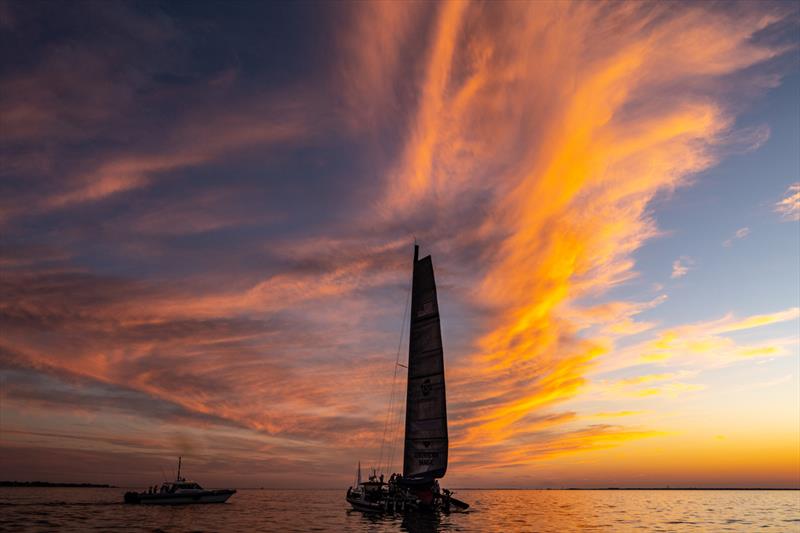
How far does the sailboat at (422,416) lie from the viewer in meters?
58.8

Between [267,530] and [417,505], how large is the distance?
50.4 ft

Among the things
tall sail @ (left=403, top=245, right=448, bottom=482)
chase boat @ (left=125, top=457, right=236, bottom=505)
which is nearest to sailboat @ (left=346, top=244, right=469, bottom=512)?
tall sail @ (left=403, top=245, right=448, bottom=482)

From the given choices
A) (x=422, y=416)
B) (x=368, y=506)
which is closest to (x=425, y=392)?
(x=422, y=416)

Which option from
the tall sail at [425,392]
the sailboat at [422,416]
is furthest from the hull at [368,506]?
the tall sail at [425,392]

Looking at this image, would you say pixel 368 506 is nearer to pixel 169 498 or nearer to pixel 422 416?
pixel 422 416

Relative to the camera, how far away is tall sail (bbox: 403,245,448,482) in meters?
58.6

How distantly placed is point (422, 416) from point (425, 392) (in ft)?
8.00

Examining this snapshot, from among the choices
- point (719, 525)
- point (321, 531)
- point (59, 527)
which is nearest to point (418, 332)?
point (321, 531)

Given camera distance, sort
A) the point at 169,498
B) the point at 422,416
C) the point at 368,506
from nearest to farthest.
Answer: the point at 422,416
the point at 368,506
the point at 169,498

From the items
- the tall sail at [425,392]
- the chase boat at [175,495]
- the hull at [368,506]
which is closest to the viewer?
the tall sail at [425,392]

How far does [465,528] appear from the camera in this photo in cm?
5850

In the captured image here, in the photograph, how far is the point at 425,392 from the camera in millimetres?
60969

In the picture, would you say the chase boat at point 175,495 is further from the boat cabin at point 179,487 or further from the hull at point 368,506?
the hull at point 368,506

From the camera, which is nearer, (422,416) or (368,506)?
(422,416)
